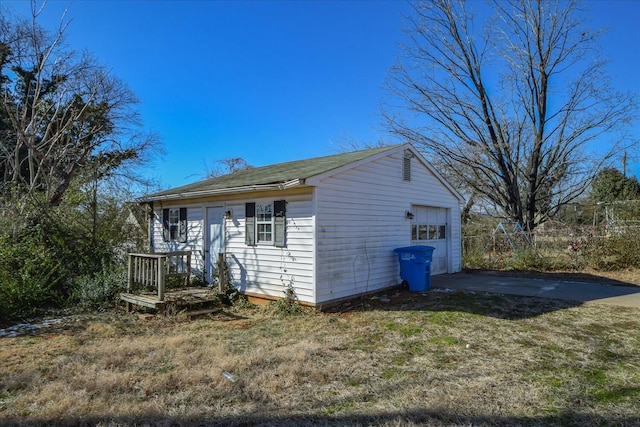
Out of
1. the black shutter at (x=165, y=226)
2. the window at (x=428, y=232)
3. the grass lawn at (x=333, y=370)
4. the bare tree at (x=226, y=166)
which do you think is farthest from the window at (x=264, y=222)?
the bare tree at (x=226, y=166)

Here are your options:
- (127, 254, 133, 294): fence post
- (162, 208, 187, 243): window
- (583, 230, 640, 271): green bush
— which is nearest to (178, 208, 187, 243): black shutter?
(162, 208, 187, 243): window

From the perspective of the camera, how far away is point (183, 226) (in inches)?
427

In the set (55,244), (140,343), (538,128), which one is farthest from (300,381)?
(538,128)

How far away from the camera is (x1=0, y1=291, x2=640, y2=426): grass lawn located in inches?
136

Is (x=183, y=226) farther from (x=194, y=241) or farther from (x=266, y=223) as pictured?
(x=266, y=223)

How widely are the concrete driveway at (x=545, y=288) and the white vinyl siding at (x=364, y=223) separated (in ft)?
6.35

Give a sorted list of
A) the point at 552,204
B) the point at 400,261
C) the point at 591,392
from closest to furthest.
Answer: the point at 591,392 < the point at 400,261 < the point at 552,204

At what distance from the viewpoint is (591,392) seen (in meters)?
3.88

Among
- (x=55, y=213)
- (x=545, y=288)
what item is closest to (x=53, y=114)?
(x=55, y=213)

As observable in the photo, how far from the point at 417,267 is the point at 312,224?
3302mm

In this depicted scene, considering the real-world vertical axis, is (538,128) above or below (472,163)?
above

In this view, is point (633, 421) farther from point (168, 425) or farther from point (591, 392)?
point (168, 425)

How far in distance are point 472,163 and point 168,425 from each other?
19055 mm

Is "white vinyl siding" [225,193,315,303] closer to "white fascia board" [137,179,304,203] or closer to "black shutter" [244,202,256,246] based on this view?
"black shutter" [244,202,256,246]
